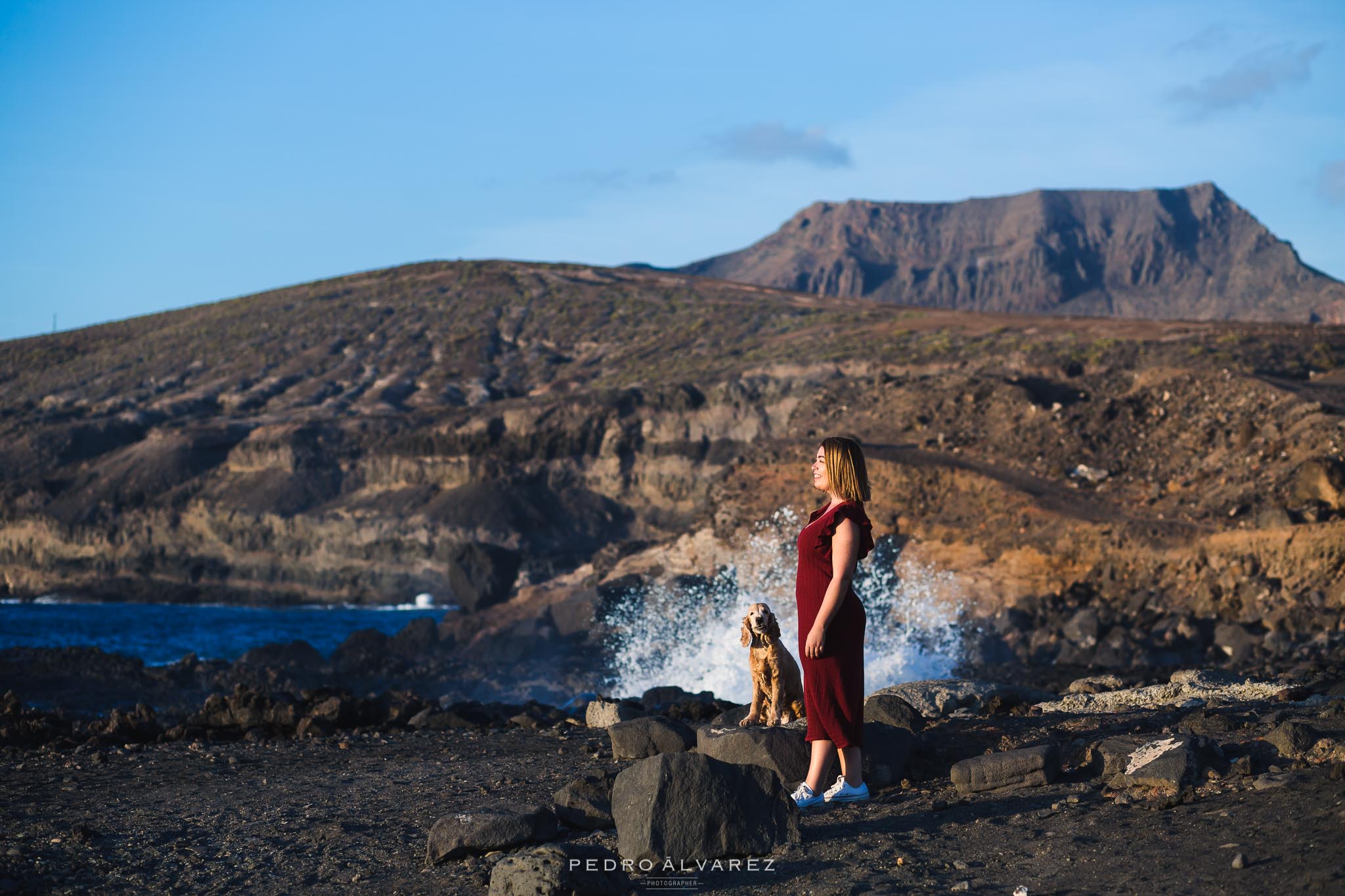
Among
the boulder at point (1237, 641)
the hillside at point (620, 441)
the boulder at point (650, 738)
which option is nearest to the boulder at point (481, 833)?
the boulder at point (650, 738)

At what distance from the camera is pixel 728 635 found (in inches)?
781

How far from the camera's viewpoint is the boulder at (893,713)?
22.5ft

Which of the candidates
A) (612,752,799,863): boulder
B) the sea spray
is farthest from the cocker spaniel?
the sea spray

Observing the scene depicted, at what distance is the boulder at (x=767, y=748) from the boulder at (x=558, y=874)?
4.43 feet

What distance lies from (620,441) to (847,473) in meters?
41.9

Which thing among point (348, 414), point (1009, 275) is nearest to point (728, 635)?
point (348, 414)

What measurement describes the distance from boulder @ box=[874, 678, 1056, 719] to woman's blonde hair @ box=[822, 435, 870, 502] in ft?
9.27

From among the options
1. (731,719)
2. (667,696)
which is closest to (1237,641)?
(667,696)

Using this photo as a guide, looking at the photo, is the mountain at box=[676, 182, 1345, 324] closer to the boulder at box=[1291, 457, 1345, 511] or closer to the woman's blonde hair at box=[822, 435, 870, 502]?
the boulder at box=[1291, 457, 1345, 511]

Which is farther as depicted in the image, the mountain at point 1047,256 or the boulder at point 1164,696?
the mountain at point 1047,256

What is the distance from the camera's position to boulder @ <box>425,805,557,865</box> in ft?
17.3

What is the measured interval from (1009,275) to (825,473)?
524 ft

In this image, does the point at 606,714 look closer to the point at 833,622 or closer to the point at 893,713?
the point at 893,713

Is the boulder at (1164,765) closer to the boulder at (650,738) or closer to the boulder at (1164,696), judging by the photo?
the boulder at (1164,696)
